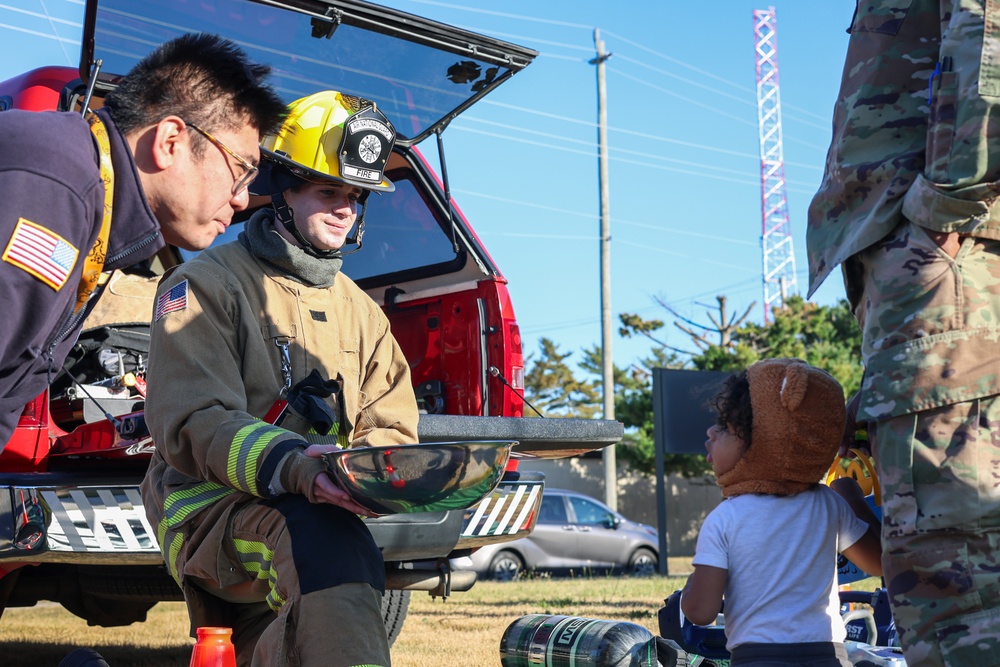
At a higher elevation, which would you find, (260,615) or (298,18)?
(298,18)

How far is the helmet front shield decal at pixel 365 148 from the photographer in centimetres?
324

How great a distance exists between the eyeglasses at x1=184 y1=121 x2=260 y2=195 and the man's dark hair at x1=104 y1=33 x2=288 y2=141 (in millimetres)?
19

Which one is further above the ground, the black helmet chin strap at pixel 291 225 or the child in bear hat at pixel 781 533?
the black helmet chin strap at pixel 291 225

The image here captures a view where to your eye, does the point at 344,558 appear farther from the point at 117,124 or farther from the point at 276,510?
the point at 117,124

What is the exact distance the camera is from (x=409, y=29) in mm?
4387

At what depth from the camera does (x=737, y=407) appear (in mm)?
2732

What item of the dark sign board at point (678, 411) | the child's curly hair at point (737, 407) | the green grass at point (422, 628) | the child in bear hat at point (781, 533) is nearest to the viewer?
the child in bear hat at point (781, 533)

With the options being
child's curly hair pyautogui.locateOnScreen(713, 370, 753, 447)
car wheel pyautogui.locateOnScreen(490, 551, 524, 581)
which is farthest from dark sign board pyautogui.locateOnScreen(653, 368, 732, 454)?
child's curly hair pyautogui.locateOnScreen(713, 370, 753, 447)

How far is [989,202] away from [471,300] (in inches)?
114

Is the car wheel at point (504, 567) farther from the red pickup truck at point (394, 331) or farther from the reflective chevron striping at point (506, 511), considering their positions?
the reflective chevron striping at point (506, 511)

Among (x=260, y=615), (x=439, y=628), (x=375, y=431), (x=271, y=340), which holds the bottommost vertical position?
(x=439, y=628)

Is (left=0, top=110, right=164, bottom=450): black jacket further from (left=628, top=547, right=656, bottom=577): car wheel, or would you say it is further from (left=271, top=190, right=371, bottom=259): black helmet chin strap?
(left=628, top=547, right=656, bottom=577): car wheel

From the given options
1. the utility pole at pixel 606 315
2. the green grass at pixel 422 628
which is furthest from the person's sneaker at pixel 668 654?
the utility pole at pixel 606 315

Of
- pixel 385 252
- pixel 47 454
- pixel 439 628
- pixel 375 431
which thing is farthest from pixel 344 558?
pixel 439 628
